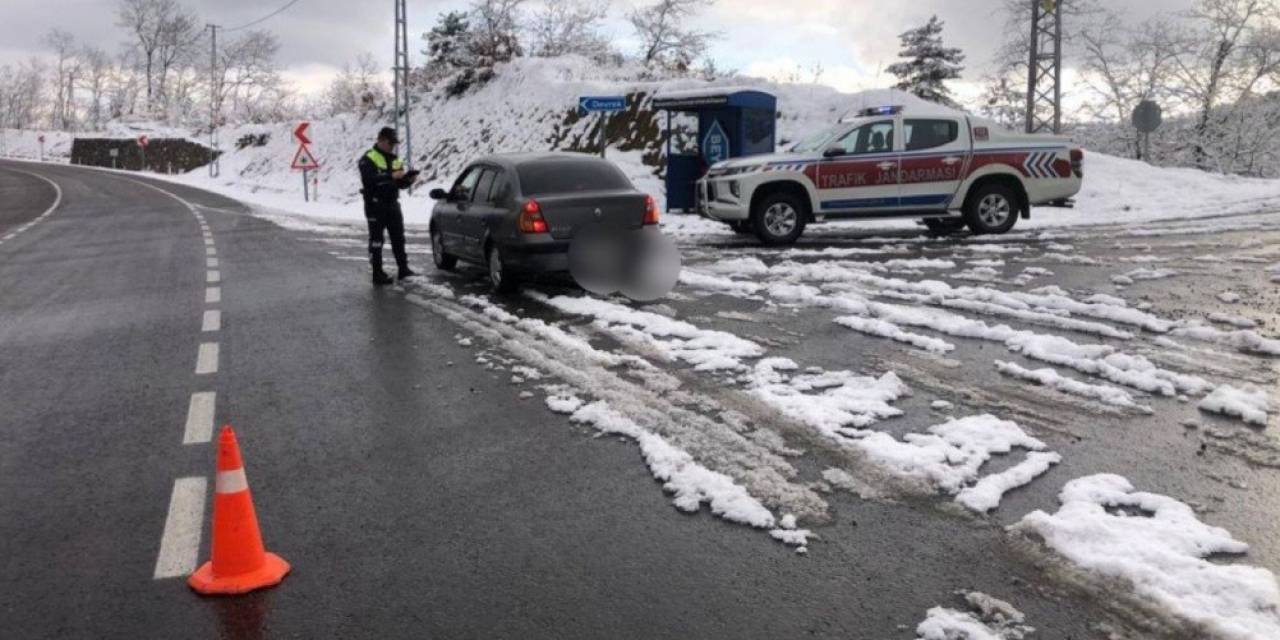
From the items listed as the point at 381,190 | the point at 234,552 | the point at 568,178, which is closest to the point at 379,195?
the point at 381,190

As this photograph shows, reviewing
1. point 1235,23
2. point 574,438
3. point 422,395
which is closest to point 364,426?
point 422,395

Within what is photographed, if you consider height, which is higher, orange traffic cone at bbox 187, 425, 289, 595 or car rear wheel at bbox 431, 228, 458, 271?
car rear wheel at bbox 431, 228, 458, 271

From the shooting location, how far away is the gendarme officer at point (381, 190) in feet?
36.8

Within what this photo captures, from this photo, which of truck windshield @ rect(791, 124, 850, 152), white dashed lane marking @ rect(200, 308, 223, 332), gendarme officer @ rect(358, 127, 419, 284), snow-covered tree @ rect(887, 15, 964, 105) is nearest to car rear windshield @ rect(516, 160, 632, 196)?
gendarme officer @ rect(358, 127, 419, 284)

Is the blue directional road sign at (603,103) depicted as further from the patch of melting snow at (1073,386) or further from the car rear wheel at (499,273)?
the patch of melting snow at (1073,386)

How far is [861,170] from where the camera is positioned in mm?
14594

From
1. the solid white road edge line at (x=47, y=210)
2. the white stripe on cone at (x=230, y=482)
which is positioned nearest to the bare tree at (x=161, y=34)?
the solid white road edge line at (x=47, y=210)

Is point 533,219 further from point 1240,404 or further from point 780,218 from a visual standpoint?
point 1240,404

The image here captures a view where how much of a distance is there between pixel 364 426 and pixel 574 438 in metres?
1.26

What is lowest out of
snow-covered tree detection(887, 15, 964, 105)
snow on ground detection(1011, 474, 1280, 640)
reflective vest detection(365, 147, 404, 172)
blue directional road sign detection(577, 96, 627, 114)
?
snow on ground detection(1011, 474, 1280, 640)

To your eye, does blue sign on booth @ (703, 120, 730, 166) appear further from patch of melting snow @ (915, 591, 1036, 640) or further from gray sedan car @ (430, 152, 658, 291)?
patch of melting snow @ (915, 591, 1036, 640)

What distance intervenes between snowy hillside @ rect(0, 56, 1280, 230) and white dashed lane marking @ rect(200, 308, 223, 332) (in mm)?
10596

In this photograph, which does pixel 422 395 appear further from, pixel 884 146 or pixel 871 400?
pixel 884 146

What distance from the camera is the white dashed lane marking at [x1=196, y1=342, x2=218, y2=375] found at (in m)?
6.89
